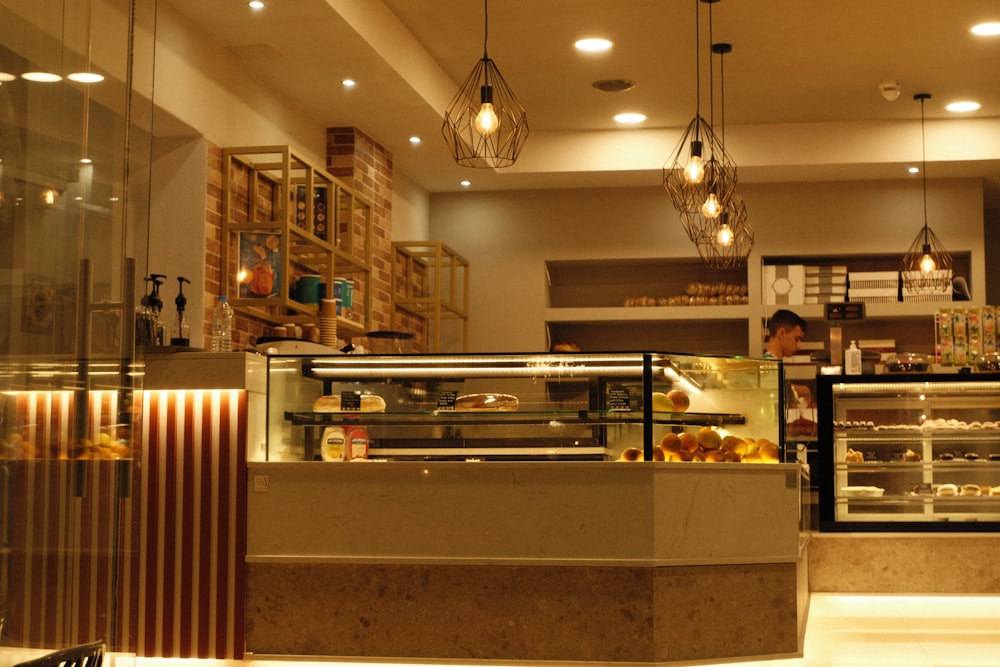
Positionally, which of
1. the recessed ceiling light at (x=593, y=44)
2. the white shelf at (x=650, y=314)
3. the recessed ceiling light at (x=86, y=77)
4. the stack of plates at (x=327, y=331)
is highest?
the recessed ceiling light at (x=593, y=44)

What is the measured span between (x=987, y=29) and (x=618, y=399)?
394 cm

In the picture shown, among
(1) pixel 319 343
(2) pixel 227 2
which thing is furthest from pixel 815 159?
(2) pixel 227 2

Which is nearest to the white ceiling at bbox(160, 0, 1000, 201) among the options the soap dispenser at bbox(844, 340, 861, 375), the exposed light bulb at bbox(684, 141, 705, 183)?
the exposed light bulb at bbox(684, 141, 705, 183)

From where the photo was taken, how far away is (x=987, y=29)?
6.73 metres

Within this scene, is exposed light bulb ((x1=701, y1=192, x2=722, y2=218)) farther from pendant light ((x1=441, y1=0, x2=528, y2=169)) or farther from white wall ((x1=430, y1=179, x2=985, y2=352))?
white wall ((x1=430, y1=179, x2=985, y2=352))

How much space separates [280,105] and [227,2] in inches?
56.7

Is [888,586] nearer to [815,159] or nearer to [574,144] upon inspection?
[815,159]

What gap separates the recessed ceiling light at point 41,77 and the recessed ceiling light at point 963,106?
23.5ft

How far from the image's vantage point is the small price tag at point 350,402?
14.8 feet

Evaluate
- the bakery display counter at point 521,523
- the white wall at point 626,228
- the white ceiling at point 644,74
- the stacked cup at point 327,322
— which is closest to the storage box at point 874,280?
the white wall at point 626,228

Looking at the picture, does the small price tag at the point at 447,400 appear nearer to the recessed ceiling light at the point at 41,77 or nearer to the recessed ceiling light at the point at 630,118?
the recessed ceiling light at the point at 41,77

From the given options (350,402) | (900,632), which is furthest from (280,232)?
(900,632)

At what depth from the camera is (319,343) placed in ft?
21.3

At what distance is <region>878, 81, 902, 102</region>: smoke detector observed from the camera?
765cm
